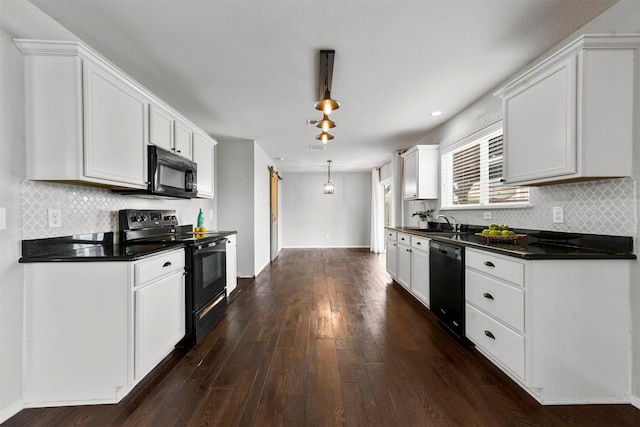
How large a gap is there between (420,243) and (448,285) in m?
0.76

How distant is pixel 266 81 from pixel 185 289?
6.71ft

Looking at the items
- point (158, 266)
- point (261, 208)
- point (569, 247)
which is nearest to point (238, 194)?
point (261, 208)

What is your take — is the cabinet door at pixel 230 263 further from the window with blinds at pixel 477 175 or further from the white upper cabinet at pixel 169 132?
the window with blinds at pixel 477 175

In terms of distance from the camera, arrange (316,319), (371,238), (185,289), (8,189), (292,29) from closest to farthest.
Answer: (8,189) → (292,29) → (185,289) → (316,319) → (371,238)

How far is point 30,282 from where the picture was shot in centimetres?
157

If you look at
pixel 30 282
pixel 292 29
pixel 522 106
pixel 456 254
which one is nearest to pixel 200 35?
pixel 292 29

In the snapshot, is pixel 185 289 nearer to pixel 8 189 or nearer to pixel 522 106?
pixel 8 189

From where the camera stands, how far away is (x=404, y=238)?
3.77m

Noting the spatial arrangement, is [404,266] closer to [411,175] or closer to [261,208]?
[411,175]

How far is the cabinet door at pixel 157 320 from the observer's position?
1.73 m

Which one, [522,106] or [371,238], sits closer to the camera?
[522,106]

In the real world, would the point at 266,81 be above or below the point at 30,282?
above

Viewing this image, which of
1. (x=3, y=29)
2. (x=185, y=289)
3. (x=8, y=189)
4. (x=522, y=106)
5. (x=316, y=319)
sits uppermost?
(x=3, y=29)

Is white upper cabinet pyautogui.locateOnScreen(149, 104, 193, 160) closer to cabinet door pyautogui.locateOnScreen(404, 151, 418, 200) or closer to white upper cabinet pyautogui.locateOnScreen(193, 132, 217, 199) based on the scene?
white upper cabinet pyautogui.locateOnScreen(193, 132, 217, 199)
